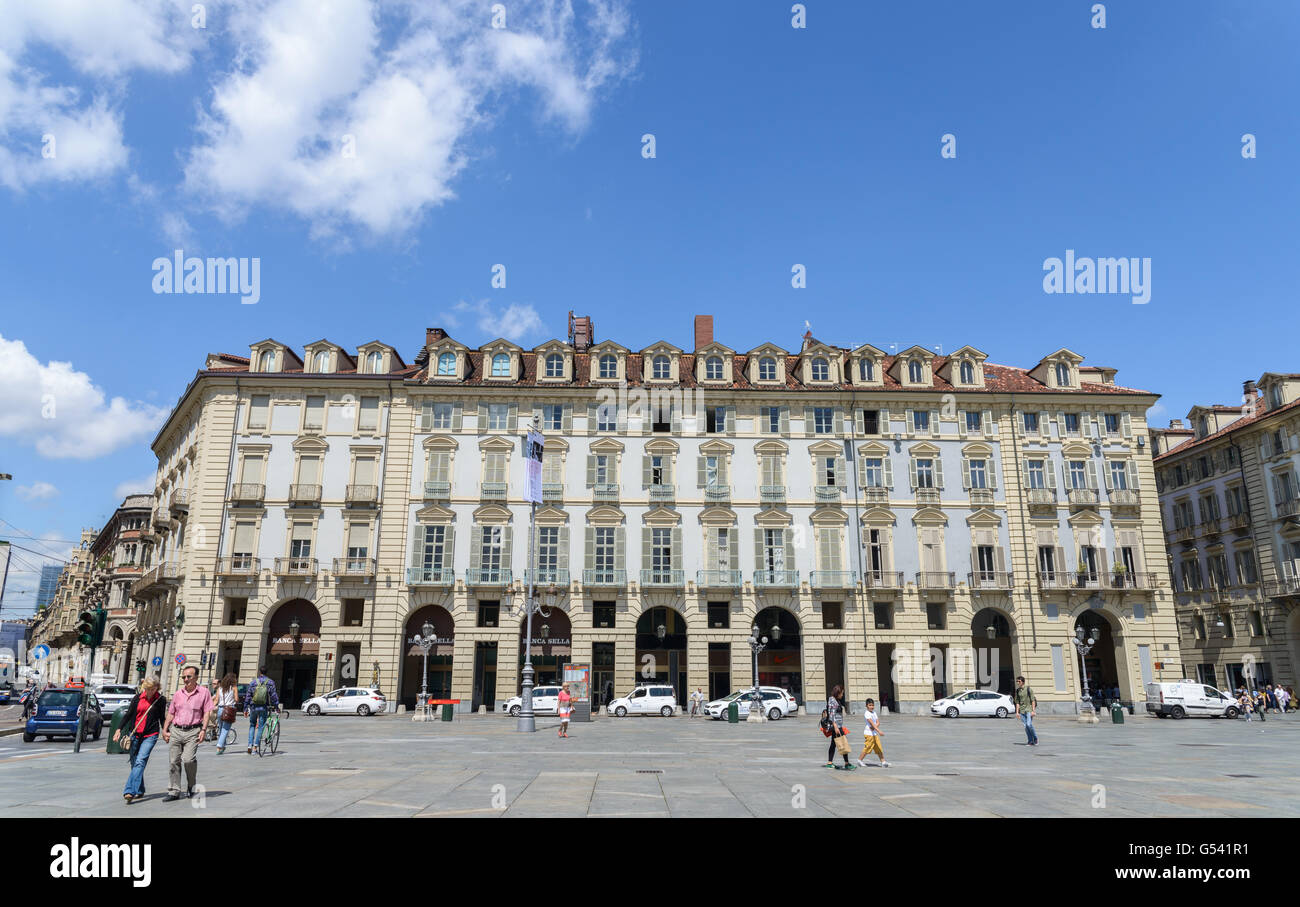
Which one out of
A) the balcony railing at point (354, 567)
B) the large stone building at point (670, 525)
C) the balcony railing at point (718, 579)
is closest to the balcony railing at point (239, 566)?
the large stone building at point (670, 525)

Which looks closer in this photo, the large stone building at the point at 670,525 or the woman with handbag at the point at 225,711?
the woman with handbag at the point at 225,711

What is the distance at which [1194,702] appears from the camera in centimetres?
4106

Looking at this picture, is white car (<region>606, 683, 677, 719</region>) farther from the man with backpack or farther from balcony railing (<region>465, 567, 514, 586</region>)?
the man with backpack

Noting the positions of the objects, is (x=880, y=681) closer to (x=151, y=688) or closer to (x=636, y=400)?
(x=636, y=400)

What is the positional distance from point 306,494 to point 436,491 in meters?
7.01

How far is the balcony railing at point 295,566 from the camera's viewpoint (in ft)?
145

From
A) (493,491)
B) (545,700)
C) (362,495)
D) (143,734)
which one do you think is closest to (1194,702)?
(545,700)

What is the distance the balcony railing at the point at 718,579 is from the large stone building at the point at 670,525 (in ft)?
0.58

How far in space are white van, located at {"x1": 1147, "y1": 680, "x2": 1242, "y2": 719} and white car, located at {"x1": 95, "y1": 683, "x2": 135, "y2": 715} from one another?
151ft

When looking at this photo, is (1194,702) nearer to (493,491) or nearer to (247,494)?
(493,491)

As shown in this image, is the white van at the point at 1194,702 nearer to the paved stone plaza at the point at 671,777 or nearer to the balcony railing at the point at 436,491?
the paved stone plaza at the point at 671,777
